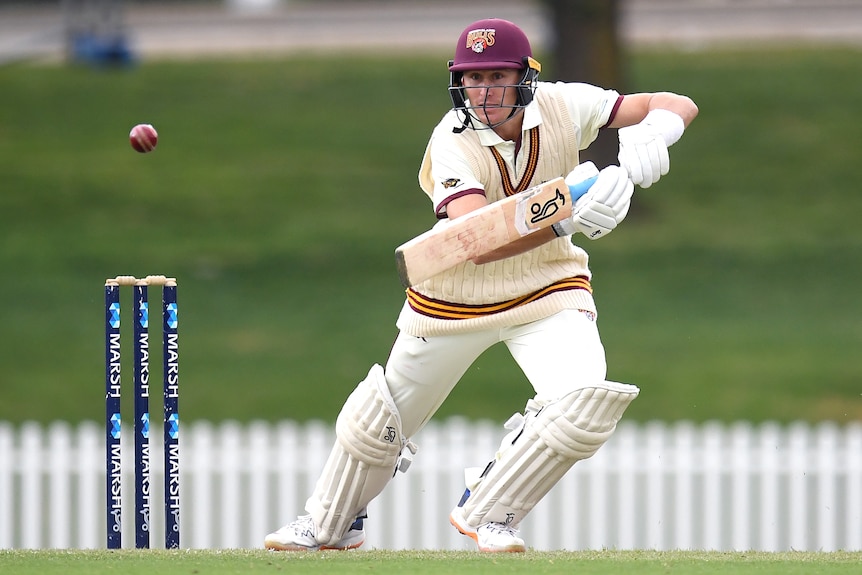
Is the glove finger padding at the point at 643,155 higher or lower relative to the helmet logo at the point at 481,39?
lower

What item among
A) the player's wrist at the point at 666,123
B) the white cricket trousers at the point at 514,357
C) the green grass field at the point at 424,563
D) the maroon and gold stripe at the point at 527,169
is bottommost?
the green grass field at the point at 424,563

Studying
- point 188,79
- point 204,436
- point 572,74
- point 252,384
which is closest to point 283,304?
point 252,384

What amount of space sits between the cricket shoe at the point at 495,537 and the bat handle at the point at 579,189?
868 mm

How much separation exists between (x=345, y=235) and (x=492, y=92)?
7137 mm

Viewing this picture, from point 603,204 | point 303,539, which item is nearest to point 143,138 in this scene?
point 303,539

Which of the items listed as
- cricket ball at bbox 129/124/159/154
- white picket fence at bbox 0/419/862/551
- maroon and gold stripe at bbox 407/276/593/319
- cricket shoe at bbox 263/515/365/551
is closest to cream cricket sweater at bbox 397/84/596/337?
maroon and gold stripe at bbox 407/276/593/319

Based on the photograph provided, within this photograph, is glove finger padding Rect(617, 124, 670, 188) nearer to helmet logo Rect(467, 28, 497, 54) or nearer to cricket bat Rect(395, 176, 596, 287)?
cricket bat Rect(395, 176, 596, 287)

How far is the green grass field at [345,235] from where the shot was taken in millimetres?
8633

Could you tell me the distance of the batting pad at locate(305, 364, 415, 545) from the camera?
4043mm

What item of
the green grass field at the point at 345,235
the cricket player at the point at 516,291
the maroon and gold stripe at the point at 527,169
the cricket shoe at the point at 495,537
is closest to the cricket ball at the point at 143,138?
the cricket player at the point at 516,291

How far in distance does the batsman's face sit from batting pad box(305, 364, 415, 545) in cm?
74

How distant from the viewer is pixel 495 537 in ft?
12.7

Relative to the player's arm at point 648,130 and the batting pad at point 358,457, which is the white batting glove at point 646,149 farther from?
the batting pad at point 358,457

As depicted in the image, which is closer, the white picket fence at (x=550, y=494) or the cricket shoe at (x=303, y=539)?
the cricket shoe at (x=303, y=539)
